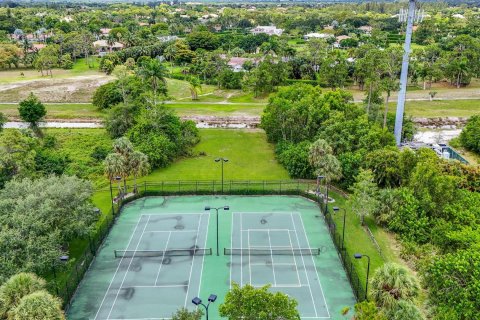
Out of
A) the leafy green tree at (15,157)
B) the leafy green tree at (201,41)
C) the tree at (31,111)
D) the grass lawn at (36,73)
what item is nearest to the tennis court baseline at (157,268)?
the leafy green tree at (15,157)

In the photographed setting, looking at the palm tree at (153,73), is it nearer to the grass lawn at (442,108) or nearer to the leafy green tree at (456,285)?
the grass lawn at (442,108)

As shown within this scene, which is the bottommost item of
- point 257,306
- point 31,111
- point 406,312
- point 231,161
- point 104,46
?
point 231,161

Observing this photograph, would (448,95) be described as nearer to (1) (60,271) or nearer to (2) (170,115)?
(2) (170,115)

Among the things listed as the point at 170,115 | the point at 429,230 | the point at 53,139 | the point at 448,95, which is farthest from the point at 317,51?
the point at 429,230

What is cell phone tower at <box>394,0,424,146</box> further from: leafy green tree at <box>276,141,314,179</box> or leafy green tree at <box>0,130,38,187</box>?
leafy green tree at <box>0,130,38,187</box>

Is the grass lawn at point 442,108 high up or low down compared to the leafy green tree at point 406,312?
up

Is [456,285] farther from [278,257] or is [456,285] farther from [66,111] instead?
[66,111]

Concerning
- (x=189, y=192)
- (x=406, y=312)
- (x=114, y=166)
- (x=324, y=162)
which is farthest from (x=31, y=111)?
(x=406, y=312)
